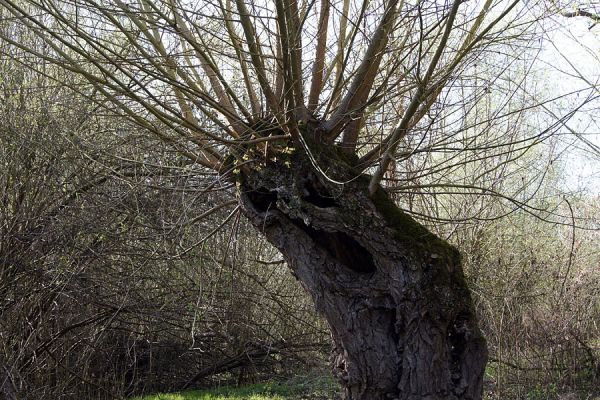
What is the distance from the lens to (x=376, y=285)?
483cm

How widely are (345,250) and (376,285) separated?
1.34ft

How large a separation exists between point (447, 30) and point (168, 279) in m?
5.42

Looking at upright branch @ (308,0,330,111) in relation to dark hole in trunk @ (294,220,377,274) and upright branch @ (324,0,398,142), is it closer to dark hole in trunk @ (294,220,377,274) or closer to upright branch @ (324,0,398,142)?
upright branch @ (324,0,398,142)

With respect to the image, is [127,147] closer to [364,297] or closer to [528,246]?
[364,297]

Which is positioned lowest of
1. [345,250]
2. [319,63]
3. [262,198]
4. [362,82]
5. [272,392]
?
[272,392]

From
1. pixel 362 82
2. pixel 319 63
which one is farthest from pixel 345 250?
pixel 319 63

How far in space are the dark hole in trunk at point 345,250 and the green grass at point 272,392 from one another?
11.3 ft

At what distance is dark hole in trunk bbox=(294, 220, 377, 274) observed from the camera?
16.7ft

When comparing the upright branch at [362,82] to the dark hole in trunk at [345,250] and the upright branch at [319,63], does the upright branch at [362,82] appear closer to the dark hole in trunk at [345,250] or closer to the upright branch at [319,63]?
the upright branch at [319,63]

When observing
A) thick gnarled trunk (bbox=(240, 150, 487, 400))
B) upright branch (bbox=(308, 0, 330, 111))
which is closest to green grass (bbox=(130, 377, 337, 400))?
thick gnarled trunk (bbox=(240, 150, 487, 400))

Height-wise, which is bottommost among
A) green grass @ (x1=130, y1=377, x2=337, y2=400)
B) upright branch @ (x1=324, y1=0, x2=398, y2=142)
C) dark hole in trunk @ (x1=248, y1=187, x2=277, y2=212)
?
green grass @ (x1=130, y1=377, x2=337, y2=400)

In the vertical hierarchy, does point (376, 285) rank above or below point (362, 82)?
below

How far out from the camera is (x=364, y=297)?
488 centimetres

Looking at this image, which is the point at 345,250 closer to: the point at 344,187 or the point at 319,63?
the point at 344,187
